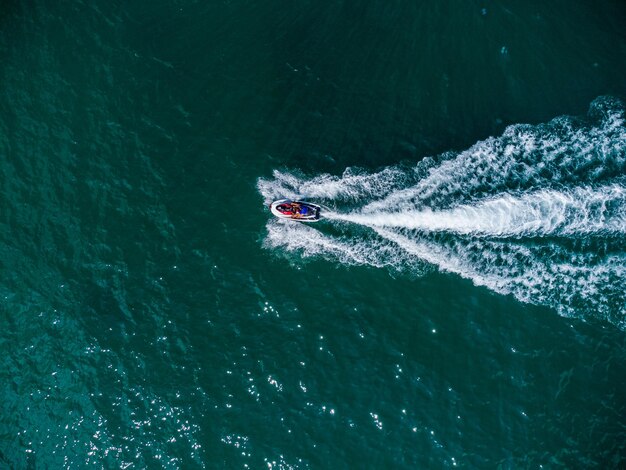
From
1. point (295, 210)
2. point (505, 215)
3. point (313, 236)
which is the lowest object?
point (313, 236)

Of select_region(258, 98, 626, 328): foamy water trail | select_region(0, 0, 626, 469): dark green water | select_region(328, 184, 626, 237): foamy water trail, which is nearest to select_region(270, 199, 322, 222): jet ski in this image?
select_region(258, 98, 626, 328): foamy water trail

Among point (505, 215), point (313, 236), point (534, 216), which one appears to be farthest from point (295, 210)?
point (534, 216)

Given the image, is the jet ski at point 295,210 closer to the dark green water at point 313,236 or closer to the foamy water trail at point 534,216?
the dark green water at point 313,236

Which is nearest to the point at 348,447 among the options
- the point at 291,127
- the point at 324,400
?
the point at 324,400

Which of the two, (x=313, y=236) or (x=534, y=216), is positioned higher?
(x=534, y=216)

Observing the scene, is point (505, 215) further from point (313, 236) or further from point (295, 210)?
point (295, 210)

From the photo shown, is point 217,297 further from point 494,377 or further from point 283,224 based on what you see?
point 494,377
